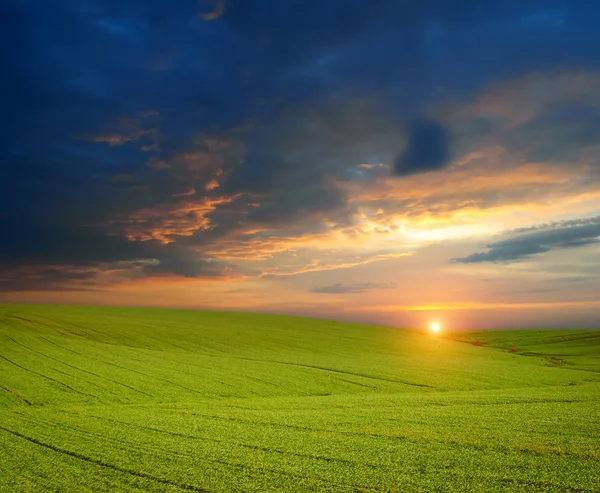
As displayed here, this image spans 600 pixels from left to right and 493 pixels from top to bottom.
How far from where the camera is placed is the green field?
13.2 metres

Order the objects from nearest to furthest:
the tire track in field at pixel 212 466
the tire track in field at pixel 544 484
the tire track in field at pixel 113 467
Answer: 1. the tire track in field at pixel 544 484
2. the tire track in field at pixel 212 466
3. the tire track in field at pixel 113 467

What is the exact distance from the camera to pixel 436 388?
35.8 metres

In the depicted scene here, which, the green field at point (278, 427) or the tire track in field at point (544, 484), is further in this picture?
the green field at point (278, 427)

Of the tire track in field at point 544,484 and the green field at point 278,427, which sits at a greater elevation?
the tire track in field at point 544,484

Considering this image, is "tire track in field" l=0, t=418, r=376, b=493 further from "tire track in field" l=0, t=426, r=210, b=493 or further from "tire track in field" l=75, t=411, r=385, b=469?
"tire track in field" l=75, t=411, r=385, b=469

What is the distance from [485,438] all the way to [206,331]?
57968mm

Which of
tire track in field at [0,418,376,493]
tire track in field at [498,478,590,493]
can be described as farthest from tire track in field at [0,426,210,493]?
tire track in field at [498,478,590,493]

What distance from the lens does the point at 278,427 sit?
19.5 metres

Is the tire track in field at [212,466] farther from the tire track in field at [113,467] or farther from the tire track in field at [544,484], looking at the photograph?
the tire track in field at [544,484]

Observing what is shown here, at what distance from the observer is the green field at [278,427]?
43.3 ft

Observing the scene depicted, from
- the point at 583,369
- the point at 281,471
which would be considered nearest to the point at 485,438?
the point at 281,471

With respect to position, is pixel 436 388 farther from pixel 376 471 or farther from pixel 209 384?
pixel 376 471

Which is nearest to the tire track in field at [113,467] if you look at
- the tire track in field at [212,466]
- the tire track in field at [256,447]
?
the tire track in field at [212,466]

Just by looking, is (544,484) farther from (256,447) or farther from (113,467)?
(113,467)
